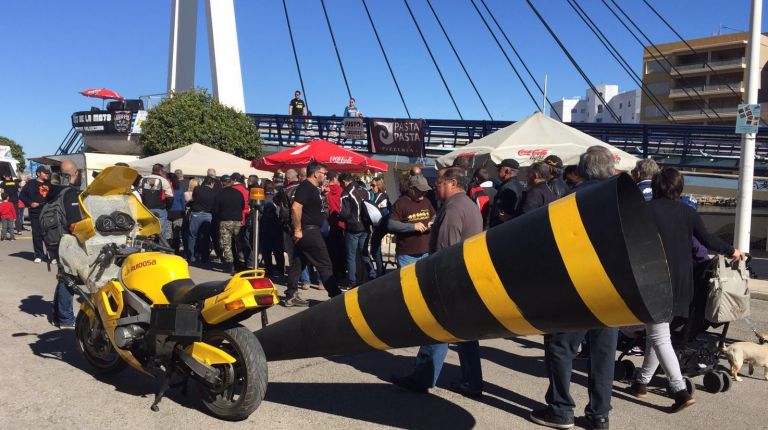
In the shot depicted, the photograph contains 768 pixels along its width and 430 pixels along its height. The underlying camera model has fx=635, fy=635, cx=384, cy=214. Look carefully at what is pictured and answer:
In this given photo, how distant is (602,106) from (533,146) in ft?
321

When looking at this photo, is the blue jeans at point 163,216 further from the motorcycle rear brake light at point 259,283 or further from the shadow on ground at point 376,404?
the motorcycle rear brake light at point 259,283

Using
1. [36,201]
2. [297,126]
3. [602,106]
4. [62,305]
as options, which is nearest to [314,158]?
[36,201]

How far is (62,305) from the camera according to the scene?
6309 millimetres

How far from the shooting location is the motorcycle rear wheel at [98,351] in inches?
184

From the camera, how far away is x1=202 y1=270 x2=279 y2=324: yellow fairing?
12.3 ft

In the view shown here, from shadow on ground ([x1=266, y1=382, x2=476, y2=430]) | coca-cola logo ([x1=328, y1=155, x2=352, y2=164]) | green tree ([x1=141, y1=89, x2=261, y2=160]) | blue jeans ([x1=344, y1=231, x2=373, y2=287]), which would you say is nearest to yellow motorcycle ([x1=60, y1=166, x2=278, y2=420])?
shadow on ground ([x1=266, y1=382, x2=476, y2=430])

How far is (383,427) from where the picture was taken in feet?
13.2

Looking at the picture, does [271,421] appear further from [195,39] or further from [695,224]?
[195,39]

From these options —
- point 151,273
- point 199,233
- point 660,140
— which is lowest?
point 199,233

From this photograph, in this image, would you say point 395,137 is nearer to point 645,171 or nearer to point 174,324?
point 645,171

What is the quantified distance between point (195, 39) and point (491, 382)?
82.2 ft

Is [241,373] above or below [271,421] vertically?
above

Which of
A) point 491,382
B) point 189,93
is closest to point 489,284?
point 491,382

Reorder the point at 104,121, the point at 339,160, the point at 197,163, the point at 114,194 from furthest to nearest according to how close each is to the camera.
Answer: the point at 104,121 < the point at 197,163 < the point at 339,160 < the point at 114,194
